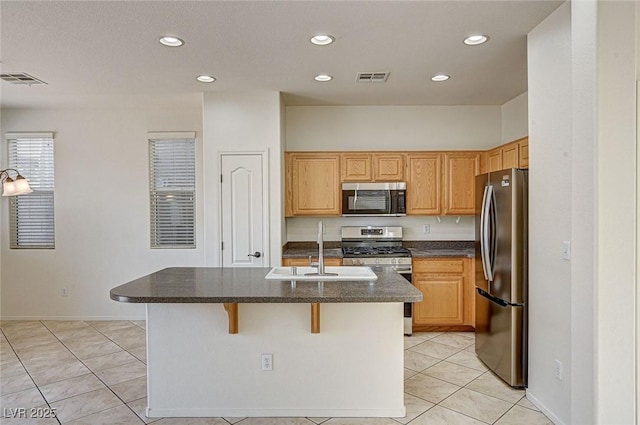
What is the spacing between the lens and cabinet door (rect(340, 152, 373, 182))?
4684 millimetres

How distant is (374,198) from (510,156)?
4.91 feet

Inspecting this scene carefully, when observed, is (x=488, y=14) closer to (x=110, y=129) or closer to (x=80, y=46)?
(x=80, y=46)

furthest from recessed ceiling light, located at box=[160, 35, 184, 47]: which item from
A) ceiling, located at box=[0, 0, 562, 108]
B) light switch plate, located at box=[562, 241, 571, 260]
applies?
light switch plate, located at box=[562, 241, 571, 260]

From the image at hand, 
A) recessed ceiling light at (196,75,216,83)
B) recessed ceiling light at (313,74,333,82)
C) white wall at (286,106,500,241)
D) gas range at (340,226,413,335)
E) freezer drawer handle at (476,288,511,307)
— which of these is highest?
recessed ceiling light at (196,75,216,83)

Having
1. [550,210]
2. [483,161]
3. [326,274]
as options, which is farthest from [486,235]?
[483,161]

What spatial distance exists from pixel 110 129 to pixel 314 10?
12.0ft

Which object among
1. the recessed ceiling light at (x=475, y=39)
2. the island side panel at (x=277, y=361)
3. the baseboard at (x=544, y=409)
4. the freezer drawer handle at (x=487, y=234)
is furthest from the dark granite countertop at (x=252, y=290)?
the recessed ceiling light at (x=475, y=39)

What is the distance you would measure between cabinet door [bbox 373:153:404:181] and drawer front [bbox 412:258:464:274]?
1006 millimetres

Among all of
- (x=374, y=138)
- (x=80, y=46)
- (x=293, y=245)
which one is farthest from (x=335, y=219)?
(x=80, y=46)

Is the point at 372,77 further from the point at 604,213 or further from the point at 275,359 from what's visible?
the point at 275,359

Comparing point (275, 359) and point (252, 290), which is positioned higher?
point (252, 290)

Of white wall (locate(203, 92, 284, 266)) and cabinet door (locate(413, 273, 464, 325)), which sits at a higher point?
white wall (locate(203, 92, 284, 266))

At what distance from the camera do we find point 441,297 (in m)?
4.41

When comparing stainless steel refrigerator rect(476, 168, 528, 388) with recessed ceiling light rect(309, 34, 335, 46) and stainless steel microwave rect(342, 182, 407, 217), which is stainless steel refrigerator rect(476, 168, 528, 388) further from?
recessed ceiling light rect(309, 34, 335, 46)
